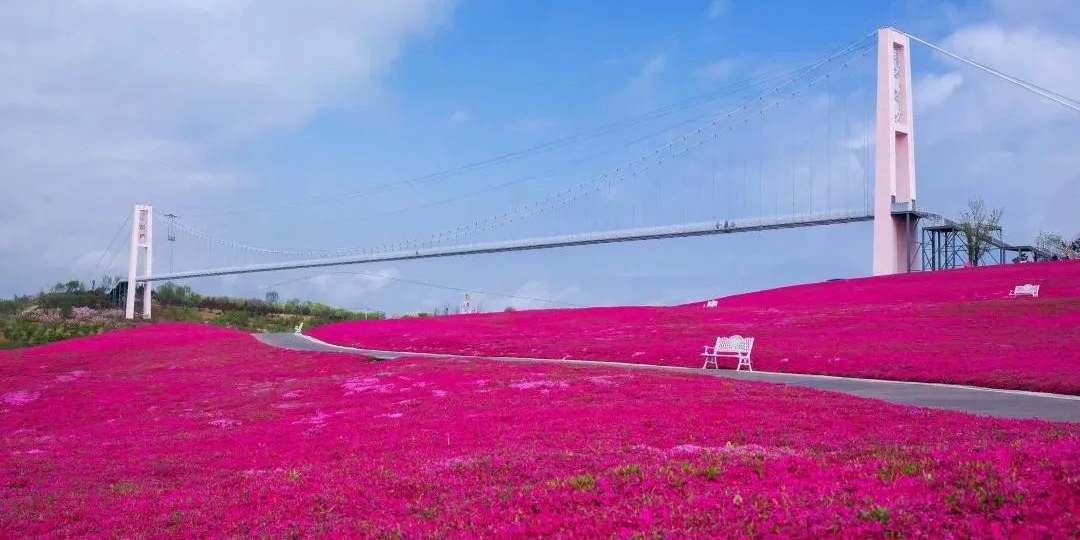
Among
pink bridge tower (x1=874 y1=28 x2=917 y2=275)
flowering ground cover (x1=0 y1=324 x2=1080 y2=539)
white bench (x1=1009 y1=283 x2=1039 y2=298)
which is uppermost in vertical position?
pink bridge tower (x1=874 y1=28 x2=917 y2=275)

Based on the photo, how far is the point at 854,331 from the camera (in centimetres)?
2912

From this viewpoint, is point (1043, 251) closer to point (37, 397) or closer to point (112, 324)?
point (37, 397)

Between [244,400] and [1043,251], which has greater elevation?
[1043,251]

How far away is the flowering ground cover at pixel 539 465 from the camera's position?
20.4 feet

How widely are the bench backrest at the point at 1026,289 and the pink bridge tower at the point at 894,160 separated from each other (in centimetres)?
1901

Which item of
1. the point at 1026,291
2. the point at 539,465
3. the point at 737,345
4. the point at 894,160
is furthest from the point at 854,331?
the point at 894,160

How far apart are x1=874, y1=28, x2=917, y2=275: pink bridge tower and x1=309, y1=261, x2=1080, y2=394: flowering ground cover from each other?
7.04 m

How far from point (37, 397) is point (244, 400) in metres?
8.18

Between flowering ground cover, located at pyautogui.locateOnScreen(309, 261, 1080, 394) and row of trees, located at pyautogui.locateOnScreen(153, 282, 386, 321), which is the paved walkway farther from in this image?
row of trees, located at pyautogui.locateOnScreen(153, 282, 386, 321)

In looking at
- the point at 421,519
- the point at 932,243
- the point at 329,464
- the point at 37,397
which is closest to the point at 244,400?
the point at 37,397

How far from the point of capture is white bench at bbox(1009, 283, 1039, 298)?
34.3 meters

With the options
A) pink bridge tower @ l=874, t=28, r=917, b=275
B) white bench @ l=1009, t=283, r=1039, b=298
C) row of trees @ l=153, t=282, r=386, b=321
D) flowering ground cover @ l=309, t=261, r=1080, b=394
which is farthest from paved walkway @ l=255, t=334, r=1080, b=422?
row of trees @ l=153, t=282, r=386, b=321

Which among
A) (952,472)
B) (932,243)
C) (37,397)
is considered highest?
(932,243)

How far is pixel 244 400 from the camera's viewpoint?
21.0 metres
